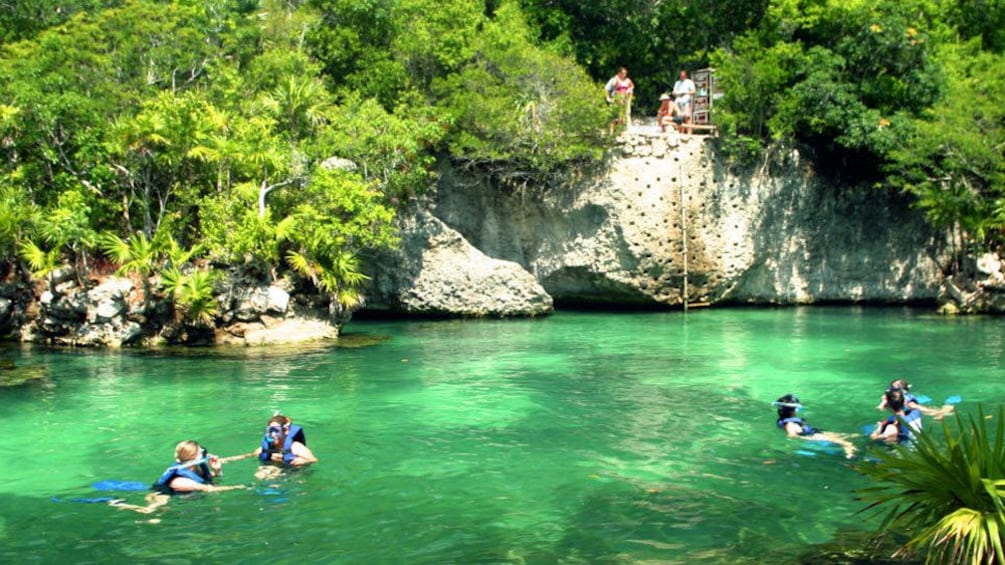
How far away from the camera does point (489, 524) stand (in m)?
10.6

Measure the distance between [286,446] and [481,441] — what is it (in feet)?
9.68

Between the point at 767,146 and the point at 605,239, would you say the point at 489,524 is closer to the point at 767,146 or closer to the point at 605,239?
the point at 605,239

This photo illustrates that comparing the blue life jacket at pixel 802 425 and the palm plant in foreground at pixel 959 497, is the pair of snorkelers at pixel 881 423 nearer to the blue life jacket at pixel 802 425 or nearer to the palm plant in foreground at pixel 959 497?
the blue life jacket at pixel 802 425

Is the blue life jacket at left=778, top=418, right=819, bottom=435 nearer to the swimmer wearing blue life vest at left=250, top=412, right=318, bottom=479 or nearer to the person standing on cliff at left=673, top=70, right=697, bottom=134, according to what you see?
the swimmer wearing blue life vest at left=250, top=412, right=318, bottom=479

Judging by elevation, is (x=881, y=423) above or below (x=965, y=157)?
below

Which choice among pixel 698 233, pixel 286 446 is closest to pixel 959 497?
pixel 286 446

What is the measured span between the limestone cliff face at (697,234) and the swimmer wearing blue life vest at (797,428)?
50.5 feet

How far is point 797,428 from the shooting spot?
14234 mm

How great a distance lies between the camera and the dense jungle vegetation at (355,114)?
24.0 metres

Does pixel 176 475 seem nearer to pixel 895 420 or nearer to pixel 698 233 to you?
pixel 895 420

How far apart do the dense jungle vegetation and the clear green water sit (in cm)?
363

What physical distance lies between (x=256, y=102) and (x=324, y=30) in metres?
4.99

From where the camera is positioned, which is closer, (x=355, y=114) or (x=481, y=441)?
(x=481, y=441)

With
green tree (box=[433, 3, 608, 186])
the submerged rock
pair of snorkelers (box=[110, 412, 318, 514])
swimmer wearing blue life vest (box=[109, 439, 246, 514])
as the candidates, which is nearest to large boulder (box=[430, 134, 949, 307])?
green tree (box=[433, 3, 608, 186])
